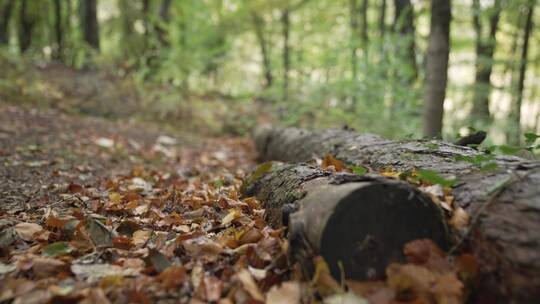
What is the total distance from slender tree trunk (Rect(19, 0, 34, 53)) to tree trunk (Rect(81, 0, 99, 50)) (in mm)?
3505

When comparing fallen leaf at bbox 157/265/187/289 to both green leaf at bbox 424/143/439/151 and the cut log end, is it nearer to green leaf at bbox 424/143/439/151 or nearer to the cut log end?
the cut log end

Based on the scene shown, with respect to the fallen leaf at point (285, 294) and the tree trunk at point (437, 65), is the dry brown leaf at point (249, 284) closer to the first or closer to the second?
the fallen leaf at point (285, 294)

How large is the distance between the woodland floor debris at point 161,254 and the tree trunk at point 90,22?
7.94 meters

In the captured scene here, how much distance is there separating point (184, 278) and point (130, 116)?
7.62 m

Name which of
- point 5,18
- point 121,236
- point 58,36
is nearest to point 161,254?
point 121,236

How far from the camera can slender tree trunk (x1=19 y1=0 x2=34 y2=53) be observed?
12320 mm

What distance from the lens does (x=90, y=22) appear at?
1033 cm

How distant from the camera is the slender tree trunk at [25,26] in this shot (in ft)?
40.4

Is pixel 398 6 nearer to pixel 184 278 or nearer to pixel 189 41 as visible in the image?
pixel 189 41

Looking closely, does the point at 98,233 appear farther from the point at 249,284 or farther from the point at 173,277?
the point at 249,284

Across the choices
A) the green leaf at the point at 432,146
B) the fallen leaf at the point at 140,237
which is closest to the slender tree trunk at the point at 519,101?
the green leaf at the point at 432,146

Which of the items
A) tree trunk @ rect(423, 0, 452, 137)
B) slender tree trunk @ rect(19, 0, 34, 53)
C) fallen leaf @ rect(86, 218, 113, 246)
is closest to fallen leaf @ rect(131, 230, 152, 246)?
fallen leaf @ rect(86, 218, 113, 246)

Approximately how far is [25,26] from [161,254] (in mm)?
14337

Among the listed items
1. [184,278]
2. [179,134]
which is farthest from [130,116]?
[184,278]
